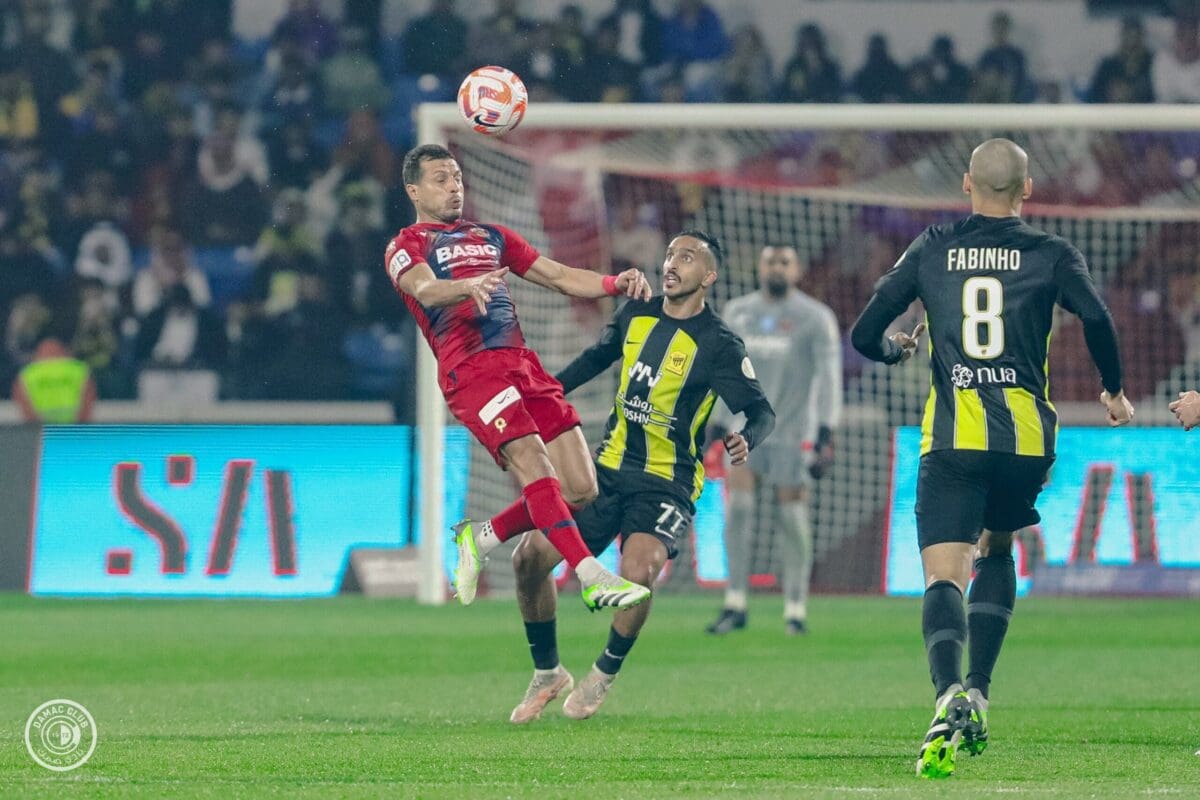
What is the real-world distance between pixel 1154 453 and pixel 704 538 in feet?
10.1

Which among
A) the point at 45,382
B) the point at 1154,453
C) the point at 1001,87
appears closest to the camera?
the point at 1154,453

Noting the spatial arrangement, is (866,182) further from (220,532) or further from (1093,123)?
(220,532)

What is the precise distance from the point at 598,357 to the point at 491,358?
70cm

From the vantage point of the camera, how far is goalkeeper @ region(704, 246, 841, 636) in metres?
12.5

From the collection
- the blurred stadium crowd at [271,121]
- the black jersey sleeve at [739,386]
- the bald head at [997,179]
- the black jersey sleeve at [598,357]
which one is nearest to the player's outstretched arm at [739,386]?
the black jersey sleeve at [739,386]

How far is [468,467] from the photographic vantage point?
14414mm

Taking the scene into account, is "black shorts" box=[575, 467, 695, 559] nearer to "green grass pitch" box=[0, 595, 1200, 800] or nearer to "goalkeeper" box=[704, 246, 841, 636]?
"green grass pitch" box=[0, 595, 1200, 800]

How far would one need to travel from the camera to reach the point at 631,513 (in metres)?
8.17

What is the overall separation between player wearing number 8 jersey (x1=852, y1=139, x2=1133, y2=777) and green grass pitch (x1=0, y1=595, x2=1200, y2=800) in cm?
67

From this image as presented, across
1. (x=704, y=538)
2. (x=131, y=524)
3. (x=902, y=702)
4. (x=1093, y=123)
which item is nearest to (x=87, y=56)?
(x=131, y=524)

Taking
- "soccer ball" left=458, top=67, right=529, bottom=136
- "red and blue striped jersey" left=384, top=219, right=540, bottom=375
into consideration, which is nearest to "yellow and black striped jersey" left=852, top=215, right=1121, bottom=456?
"red and blue striped jersey" left=384, top=219, right=540, bottom=375

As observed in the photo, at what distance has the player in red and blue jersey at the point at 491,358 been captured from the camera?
7.68 meters

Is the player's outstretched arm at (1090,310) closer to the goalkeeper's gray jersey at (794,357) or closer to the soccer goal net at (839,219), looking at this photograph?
the goalkeeper's gray jersey at (794,357)

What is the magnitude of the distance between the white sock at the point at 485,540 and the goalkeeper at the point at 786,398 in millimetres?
4635
